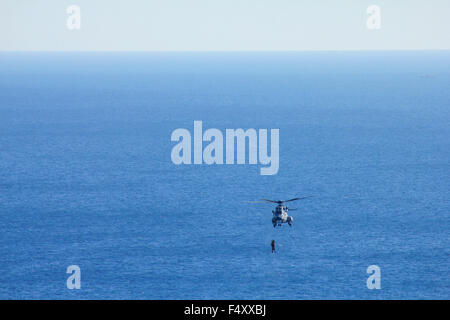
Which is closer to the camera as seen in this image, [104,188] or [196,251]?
[196,251]
